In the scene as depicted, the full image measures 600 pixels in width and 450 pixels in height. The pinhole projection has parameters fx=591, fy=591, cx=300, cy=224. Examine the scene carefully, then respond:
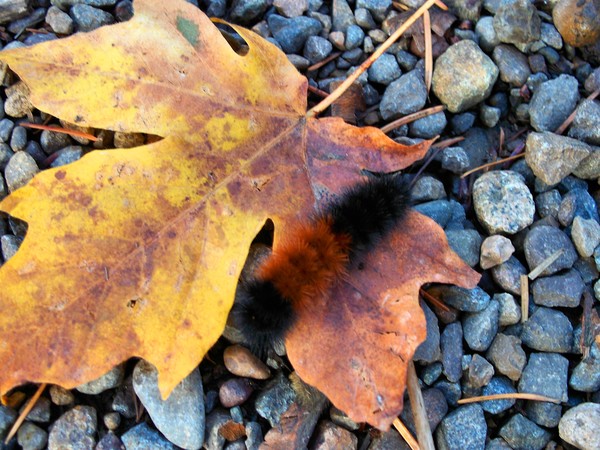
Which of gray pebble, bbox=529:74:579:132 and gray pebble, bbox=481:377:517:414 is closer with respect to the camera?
gray pebble, bbox=481:377:517:414

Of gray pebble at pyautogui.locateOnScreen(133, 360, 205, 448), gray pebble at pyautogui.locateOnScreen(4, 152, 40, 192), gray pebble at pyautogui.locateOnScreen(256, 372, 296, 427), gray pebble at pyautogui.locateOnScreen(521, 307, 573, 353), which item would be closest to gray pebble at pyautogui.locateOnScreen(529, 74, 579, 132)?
gray pebble at pyautogui.locateOnScreen(521, 307, 573, 353)

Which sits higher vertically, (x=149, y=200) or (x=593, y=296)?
(x=149, y=200)

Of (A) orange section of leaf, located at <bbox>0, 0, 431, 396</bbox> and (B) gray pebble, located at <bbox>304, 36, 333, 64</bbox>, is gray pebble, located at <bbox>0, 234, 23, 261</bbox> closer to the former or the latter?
(A) orange section of leaf, located at <bbox>0, 0, 431, 396</bbox>

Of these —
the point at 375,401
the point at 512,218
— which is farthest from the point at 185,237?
the point at 512,218

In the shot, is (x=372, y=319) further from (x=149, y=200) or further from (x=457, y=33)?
(x=457, y=33)

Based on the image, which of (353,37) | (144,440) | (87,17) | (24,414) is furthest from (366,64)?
(24,414)

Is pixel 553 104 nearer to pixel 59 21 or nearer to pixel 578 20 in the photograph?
pixel 578 20
